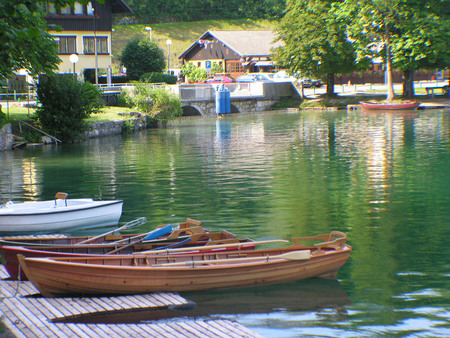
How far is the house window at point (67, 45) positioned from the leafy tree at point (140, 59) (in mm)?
5607

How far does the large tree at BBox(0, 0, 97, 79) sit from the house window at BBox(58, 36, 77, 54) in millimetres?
26510

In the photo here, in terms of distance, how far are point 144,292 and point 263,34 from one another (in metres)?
82.6

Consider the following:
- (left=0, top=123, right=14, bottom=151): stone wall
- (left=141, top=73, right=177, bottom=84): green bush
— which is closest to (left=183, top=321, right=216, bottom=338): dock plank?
(left=0, top=123, right=14, bottom=151): stone wall

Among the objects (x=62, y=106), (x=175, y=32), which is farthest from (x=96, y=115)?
(x=175, y=32)

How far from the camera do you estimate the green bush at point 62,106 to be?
1542 inches

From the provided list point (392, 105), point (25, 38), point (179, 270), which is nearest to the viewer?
point (25, 38)

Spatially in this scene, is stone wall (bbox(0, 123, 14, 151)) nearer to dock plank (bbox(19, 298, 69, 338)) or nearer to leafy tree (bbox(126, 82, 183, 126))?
leafy tree (bbox(126, 82, 183, 126))

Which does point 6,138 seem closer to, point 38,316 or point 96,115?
point 96,115

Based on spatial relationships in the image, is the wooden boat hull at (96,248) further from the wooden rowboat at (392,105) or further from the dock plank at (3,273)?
the wooden rowboat at (392,105)

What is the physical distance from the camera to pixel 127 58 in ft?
216

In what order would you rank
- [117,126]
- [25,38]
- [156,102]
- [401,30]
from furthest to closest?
1. [401,30]
2. [156,102]
3. [117,126]
4. [25,38]

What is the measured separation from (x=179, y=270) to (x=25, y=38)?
18.6 ft

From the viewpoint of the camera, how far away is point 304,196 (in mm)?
21094

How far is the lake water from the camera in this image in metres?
11.3
